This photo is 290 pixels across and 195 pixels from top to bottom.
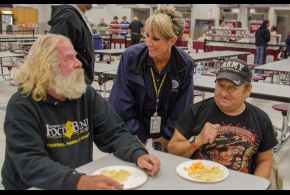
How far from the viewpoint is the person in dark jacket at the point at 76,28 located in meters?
2.95

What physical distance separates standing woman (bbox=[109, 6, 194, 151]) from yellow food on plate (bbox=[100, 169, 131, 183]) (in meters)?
0.67

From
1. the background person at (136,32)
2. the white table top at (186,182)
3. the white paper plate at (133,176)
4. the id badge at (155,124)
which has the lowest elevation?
the white table top at (186,182)

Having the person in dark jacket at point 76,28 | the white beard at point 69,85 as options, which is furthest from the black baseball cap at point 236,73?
the person in dark jacket at point 76,28

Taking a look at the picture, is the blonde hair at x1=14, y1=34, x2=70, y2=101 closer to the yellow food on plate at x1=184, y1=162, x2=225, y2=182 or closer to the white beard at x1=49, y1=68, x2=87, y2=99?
the white beard at x1=49, y1=68, x2=87, y2=99

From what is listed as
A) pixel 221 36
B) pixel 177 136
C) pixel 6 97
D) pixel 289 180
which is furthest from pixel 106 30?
pixel 177 136

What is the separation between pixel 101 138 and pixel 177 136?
44 cm

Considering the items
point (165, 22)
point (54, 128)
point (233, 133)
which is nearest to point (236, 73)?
point (233, 133)

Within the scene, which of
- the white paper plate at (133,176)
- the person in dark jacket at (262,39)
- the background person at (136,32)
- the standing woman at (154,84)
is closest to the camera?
the white paper plate at (133,176)

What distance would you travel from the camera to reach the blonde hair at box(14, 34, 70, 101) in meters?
1.62

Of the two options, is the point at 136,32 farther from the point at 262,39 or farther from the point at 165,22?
the point at 165,22

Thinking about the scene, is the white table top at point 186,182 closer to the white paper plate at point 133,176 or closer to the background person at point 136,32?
the white paper plate at point 133,176

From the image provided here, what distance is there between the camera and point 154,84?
7.25ft

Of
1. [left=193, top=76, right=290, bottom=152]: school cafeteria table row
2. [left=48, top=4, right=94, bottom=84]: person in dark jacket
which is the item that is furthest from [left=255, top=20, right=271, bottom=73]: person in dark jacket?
[left=48, top=4, right=94, bottom=84]: person in dark jacket
